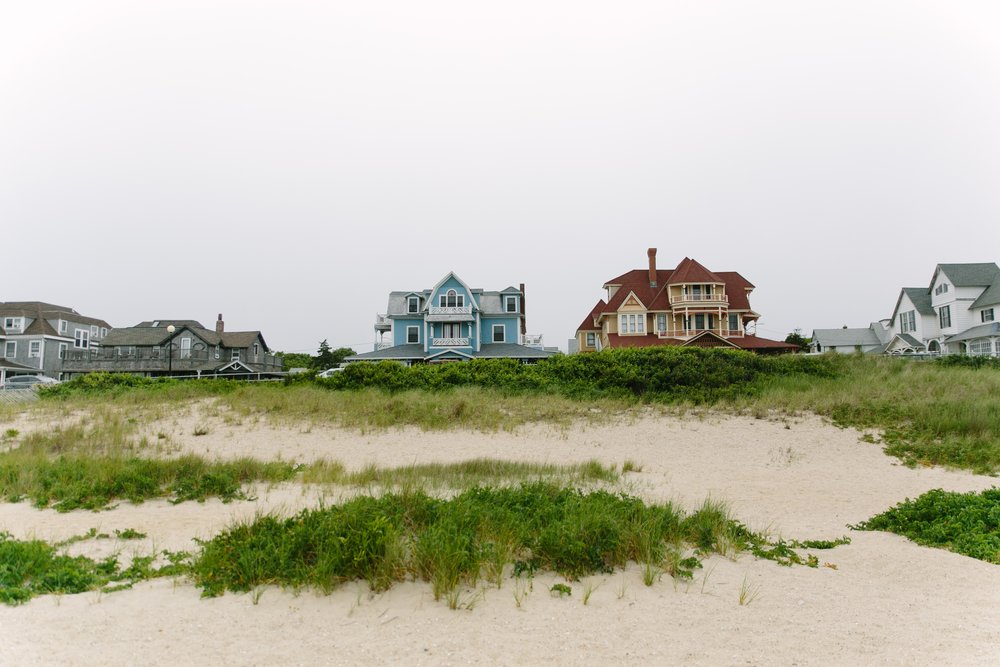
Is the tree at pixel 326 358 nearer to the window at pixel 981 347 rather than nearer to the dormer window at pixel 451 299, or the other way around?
the dormer window at pixel 451 299

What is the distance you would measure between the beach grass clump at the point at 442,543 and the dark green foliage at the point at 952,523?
2.65 meters

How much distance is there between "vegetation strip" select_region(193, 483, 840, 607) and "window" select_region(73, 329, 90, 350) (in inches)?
2404

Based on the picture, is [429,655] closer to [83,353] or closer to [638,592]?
[638,592]

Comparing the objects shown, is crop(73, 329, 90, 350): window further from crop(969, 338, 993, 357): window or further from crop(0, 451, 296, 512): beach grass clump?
crop(969, 338, 993, 357): window

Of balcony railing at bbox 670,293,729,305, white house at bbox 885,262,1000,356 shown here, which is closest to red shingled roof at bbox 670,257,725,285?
balcony railing at bbox 670,293,729,305

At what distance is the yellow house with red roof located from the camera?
128 ft

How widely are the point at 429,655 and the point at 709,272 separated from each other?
40289mm

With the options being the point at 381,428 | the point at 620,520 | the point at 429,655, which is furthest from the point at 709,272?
the point at 429,655

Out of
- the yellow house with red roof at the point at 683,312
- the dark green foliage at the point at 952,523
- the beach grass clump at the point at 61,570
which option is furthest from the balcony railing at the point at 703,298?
the beach grass clump at the point at 61,570

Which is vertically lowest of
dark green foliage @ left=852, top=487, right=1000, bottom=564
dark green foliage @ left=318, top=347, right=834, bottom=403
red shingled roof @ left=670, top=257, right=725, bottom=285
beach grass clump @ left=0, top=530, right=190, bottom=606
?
dark green foliage @ left=852, top=487, right=1000, bottom=564

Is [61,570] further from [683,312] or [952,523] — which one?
[683,312]

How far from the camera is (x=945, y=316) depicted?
4459 cm

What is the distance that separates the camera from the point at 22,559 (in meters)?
5.89

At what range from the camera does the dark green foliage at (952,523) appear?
666 centimetres
